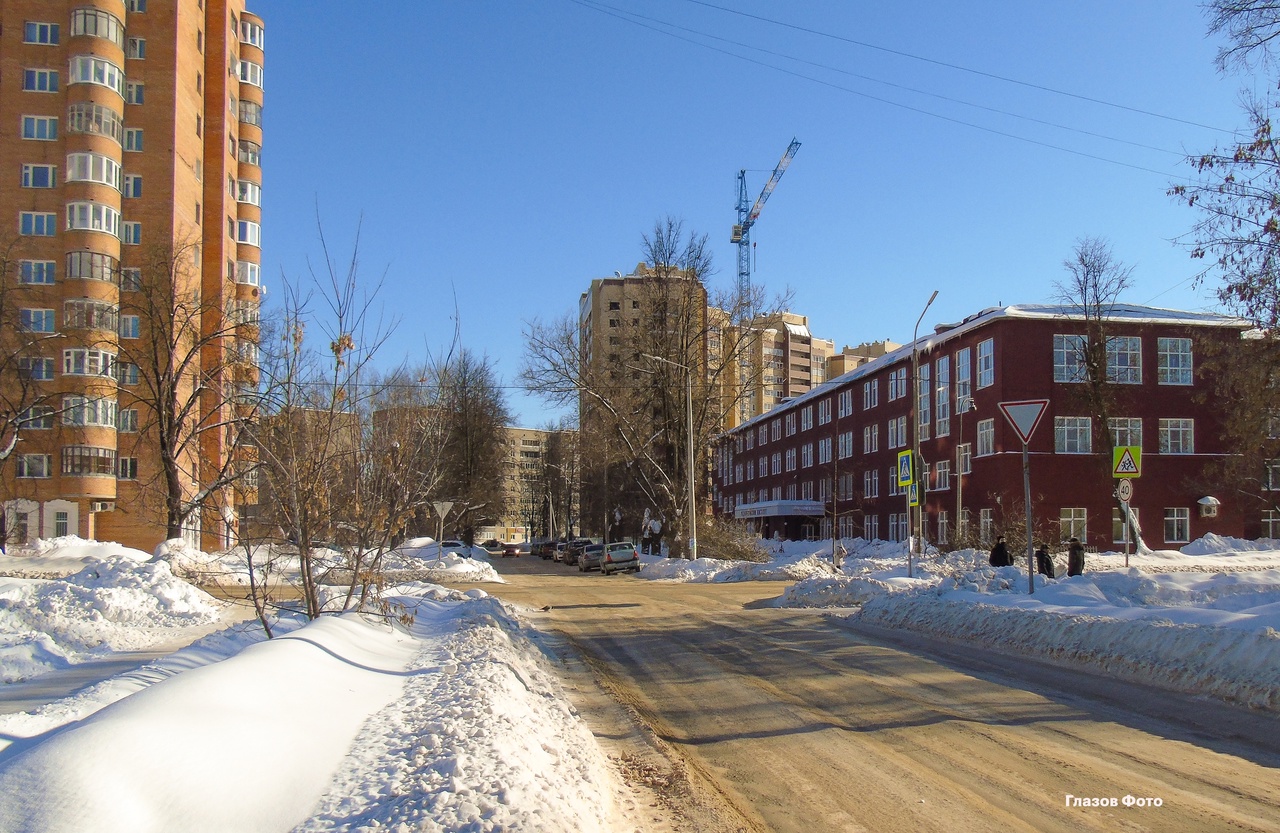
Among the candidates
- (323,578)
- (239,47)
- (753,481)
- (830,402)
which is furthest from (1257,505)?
(239,47)

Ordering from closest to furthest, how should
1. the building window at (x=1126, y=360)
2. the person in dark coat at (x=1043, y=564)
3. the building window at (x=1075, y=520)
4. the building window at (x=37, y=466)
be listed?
the person in dark coat at (x=1043, y=564), the building window at (x=37, y=466), the building window at (x=1075, y=520), the building window at (x=1126, y=360)

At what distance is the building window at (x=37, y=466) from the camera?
160ft

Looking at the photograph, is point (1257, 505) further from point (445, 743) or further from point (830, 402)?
point (445, 743)

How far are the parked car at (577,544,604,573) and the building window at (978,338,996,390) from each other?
22902 mm

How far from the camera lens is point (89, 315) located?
41.9 metres

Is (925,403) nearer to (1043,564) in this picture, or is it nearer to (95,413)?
(1043,564)

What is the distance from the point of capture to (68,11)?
51000 millimetres

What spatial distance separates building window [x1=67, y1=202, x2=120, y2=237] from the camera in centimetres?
4978

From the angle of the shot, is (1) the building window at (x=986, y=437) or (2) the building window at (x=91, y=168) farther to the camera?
(1) the building window at (x=986, y=437)

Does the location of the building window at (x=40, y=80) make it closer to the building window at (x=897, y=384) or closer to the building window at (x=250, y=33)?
the building window at (x=250, y=33)

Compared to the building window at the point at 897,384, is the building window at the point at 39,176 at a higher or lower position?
higher

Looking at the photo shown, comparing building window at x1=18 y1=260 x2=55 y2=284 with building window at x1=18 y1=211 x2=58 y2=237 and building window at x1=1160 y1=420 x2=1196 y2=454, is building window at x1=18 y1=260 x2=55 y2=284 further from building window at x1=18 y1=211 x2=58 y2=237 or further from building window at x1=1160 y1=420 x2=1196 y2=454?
building window at x1=1160 y1=420 x2=1196 y2=454

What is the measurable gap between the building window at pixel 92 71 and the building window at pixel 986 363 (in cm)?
4976

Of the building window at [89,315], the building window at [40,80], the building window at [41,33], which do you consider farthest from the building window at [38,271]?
the building window at [41,33]
